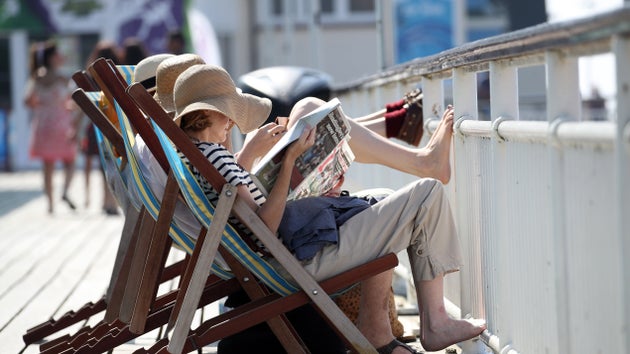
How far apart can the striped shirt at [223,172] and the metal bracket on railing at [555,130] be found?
1.00 m

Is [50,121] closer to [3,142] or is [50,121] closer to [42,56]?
[42,56]

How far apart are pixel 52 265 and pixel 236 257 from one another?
13.9 feet

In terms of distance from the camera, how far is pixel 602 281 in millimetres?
2676

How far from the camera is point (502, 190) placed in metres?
3.59

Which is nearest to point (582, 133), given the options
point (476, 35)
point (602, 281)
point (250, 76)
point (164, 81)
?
point (602, 281)

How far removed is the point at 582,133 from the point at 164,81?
1.83 m

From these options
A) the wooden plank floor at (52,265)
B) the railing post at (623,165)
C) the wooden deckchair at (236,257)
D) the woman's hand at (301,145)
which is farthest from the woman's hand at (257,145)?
the railing post at (623,165)

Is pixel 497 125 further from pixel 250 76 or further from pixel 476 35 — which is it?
pixel 476 35

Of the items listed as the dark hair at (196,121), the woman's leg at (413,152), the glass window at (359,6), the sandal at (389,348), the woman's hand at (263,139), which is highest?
the glass window at (359,6)

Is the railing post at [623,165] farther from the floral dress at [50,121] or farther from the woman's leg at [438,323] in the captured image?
the floral dress at [50,121]

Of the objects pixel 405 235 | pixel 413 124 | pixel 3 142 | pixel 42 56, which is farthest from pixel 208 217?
pixel 3 142

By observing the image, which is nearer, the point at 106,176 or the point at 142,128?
the point at 142,128

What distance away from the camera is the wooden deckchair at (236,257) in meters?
3.48

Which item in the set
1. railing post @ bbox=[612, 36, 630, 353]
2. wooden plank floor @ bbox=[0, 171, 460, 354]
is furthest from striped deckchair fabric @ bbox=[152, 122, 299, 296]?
railing post @ bbox=[612, 36, 630, 353]
